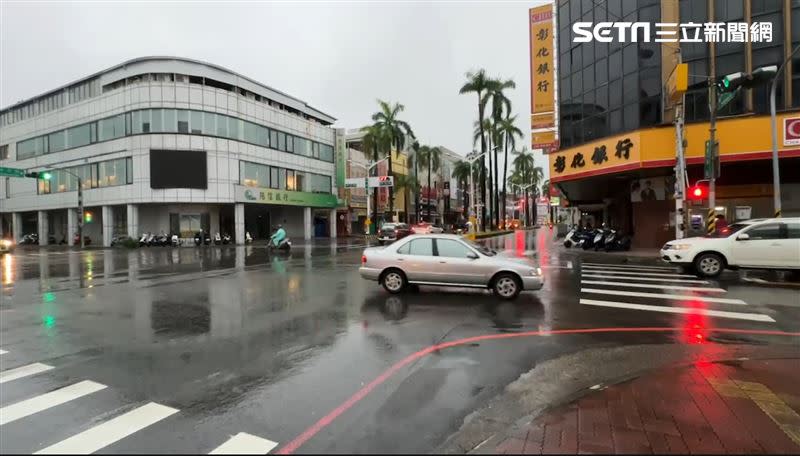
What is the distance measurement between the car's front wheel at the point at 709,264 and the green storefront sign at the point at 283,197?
118 feet

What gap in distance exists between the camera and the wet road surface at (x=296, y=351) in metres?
3.85

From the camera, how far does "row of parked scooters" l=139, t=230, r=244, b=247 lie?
121ft

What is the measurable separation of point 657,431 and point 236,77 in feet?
150

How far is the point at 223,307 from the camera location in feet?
30.7

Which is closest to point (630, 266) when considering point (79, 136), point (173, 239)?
point (173, 239)

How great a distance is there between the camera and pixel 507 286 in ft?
32.3

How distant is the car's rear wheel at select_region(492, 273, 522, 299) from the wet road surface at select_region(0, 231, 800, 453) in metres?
0.22

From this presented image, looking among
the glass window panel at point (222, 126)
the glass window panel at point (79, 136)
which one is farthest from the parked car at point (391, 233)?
the glass window panel at point (79, 136)

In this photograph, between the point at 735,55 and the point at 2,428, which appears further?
the point at 735,55

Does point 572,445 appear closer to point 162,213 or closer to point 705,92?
point 705,92

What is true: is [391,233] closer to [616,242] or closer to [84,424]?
[616,242]

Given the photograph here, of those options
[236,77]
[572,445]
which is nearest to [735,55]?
[572,445]

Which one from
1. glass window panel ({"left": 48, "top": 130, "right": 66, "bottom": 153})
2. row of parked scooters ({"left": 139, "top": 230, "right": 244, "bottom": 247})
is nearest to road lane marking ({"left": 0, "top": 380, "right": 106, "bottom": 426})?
row of parked scooters ({"left": 139, "top": 230, "right": 244, "bottom": 247})

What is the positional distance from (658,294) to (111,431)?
35.9ft
